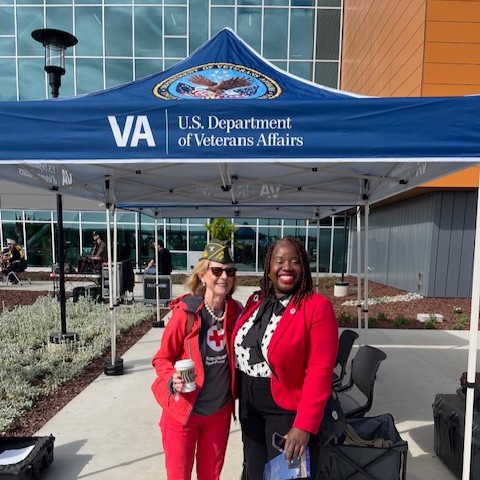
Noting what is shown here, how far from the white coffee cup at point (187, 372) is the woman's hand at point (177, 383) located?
2 cm

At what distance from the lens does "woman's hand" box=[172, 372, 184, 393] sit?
174cm

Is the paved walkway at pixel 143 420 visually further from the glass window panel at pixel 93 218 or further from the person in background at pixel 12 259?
the glass window panel at pixel 93 218

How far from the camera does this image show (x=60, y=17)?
18.4m

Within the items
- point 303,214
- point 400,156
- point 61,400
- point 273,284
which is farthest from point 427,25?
point 61,400

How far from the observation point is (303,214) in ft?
25.7

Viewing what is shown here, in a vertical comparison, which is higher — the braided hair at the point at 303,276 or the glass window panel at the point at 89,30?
the glass window panel at the point at 89,30

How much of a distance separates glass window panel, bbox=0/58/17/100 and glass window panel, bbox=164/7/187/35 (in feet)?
27.0

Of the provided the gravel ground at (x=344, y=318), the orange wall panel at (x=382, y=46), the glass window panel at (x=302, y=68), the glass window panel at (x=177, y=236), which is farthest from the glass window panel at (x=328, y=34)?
the gravel ground at (x=344, y=318)

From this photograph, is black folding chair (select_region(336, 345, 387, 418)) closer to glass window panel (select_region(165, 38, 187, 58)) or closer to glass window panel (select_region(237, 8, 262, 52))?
glass window panel (select_region(237, 8, 262, 52))

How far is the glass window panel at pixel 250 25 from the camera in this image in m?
18.3

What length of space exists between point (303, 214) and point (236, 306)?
6063 mm

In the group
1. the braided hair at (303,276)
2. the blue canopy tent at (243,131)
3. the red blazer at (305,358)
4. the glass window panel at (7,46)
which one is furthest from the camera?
the glass window panel at (7,46)

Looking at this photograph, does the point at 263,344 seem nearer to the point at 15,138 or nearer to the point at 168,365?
the point at 168,365

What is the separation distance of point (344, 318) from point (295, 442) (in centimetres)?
714
